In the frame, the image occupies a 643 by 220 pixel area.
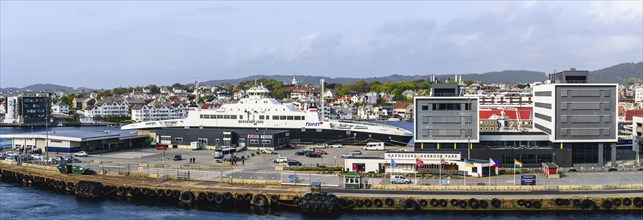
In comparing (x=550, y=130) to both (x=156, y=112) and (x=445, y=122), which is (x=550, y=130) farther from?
(x=156, y=112)

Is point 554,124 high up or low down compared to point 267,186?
up

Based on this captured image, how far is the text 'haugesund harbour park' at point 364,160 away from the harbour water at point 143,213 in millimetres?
524

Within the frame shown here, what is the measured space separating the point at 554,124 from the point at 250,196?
1995 centimetres

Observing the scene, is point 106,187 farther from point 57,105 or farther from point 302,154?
point 57,105

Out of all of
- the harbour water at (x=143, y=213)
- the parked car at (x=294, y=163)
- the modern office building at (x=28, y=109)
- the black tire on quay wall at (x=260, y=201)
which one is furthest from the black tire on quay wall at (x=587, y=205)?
the modern office building at (x=28, y=109)

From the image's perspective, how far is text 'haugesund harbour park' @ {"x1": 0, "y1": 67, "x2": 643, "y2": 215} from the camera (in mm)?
29594

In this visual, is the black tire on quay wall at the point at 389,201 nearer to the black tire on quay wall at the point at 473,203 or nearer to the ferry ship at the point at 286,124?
the black tire on quay wall at the point at 473,203

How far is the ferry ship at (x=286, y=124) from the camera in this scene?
52750 millimetres

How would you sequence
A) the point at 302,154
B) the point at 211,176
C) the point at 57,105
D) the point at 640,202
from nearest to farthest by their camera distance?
1. the point at 640,202
2. the point at 211,176
3. the point at 302,154
4. the point at 57,105

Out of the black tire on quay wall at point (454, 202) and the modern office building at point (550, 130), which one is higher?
the modern office building at point (550, 130)

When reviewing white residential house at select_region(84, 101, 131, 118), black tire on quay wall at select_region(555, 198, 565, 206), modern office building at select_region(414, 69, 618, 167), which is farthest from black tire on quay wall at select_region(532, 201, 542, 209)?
white residential house at select_region(84, 101, 131, 118)

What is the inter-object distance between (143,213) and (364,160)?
13.2 meters

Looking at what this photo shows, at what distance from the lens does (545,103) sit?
4088 cm

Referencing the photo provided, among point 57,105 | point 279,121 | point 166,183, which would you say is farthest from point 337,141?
point 57,105
